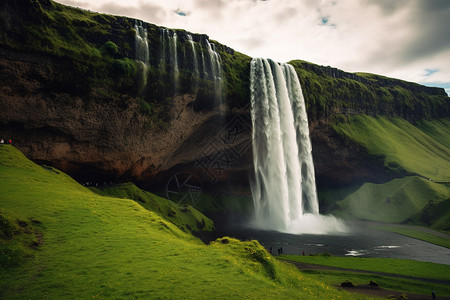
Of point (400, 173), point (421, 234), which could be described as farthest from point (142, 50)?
point (400, 173)

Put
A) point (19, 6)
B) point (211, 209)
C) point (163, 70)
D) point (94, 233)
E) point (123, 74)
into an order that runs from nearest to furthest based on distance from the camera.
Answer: point (94, 233) < point (19, 6) < point (123, 74) < point (163, 70) < point (211, 209)

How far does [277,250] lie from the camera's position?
45.0m

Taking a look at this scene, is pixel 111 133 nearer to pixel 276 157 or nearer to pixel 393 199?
pixel 276 157

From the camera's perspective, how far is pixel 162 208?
49.4 meters

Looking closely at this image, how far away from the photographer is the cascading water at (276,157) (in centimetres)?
6669

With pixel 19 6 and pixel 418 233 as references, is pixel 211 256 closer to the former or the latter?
pixel 19 6

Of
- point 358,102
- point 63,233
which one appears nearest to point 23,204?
point 63,233

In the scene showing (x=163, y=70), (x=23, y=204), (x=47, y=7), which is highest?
(x=47, y=7)

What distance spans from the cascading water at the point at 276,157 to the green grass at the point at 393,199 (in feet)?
49.8

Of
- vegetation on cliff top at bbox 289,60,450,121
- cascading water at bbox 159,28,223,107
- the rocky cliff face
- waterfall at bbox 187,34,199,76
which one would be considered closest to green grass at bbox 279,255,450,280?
the rocky cliff face

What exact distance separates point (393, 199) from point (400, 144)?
38.8m

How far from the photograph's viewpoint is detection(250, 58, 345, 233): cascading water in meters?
66.7

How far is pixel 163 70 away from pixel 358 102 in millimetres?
88348

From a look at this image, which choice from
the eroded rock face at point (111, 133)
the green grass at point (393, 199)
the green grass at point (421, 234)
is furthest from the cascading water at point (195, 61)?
the green grass at point (393, 199)
